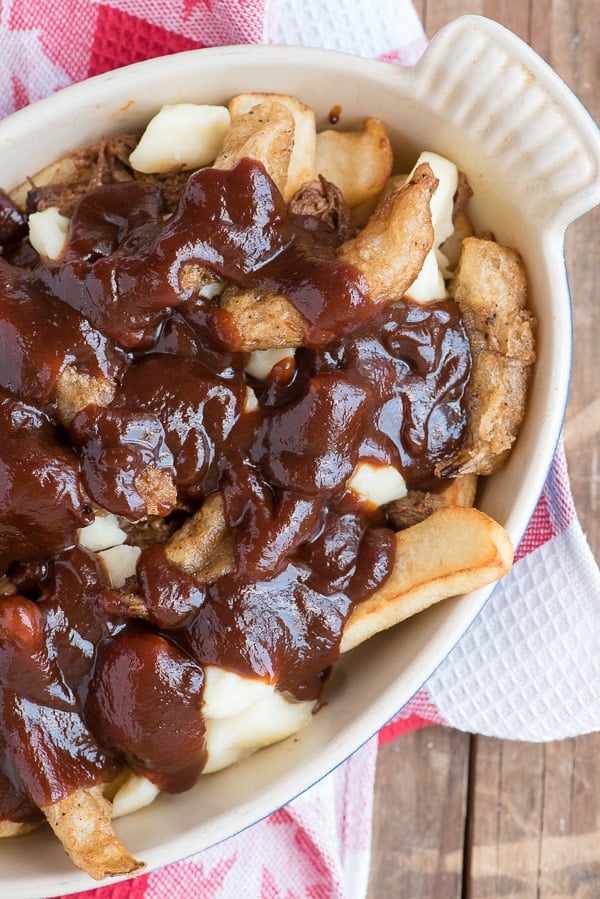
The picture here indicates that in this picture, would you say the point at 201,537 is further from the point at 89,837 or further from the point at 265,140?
the point at 265,140

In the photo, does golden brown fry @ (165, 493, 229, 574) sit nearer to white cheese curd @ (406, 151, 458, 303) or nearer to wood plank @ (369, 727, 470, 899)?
white cheese curd @ (406, 151, 458, 303)

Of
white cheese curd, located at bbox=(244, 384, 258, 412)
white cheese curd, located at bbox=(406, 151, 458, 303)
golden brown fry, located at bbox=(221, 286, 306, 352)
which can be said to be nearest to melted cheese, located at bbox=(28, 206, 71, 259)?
golden brown fry, located at bbox=(221, 286, 306, 352)

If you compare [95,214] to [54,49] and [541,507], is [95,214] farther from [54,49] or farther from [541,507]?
[541,507]

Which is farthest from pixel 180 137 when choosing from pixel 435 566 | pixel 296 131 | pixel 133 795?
pixel 133 795

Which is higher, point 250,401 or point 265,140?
point 265,140

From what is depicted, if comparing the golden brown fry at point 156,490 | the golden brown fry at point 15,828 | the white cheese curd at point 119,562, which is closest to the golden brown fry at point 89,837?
the golden brown fry at point 15,828

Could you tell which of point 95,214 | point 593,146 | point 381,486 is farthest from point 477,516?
point 95,214

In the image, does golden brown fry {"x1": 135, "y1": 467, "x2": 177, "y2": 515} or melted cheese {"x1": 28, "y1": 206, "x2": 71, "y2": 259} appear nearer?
golden brown fry {"x1": 135, "y1": 467, "x2": 177, "y2": 515}
